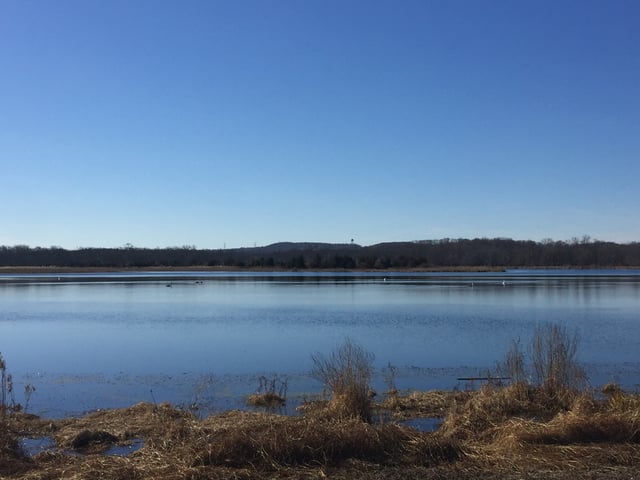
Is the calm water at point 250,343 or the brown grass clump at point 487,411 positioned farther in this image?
the calm water at point 250,343

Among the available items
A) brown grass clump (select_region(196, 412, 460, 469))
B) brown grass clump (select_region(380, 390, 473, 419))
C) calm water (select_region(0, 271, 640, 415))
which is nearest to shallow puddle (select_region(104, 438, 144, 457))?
brown grass clump (select_region(196, 412, 460, 469))

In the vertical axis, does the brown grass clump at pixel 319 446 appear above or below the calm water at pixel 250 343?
above

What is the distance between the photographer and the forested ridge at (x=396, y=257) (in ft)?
367

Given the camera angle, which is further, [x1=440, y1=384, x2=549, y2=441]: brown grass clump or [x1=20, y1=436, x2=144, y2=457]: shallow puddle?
[x1=440, y1=384, x2=549, y2=441]: brown grass clump

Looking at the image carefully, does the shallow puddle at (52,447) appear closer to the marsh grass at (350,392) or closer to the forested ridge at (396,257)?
the marsh grass at (350,392)

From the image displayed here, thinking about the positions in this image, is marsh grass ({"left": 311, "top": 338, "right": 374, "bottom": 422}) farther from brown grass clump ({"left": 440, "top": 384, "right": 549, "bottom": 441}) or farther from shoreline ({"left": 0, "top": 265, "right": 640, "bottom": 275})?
shoreline ({"left": 0, "top": 265, "right": 640, "bottom": 275})

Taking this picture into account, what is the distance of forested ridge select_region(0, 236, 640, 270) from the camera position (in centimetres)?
11175

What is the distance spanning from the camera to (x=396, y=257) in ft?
368

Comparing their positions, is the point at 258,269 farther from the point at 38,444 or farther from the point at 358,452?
the point at 358,452

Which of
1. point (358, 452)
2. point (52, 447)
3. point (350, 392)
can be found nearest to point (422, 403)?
point (350, 392)

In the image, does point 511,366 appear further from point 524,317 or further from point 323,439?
point 524,317

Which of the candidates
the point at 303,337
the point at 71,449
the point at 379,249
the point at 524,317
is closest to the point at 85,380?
the point at 71,449

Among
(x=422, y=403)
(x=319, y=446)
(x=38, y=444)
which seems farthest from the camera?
(x=422, y=403)

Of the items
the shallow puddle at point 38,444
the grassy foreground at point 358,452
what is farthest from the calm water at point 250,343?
the grassy foreground at point 358,452
